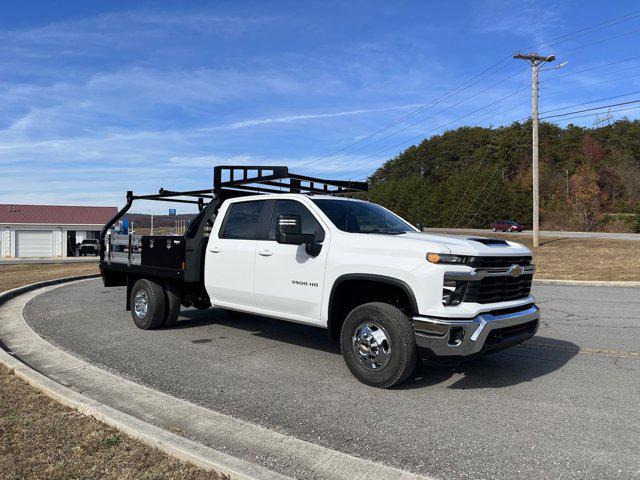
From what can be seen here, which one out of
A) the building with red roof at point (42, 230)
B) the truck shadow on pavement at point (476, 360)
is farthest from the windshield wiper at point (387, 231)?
the building with red roof at point (42, 230)

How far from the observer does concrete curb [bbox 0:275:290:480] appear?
3240 millimetres

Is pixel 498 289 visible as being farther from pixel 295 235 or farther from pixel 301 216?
pixel 301 216

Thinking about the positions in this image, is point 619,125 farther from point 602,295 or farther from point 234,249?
point 234,249

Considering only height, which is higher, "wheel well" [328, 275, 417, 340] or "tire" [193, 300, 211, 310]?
"wheel well" [328, 275, 417, 340]

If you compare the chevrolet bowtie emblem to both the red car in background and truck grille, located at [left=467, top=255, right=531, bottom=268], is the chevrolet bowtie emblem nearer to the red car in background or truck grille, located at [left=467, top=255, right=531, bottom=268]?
truck grille, located at [left=467, top=255, right=531, bottom=268]

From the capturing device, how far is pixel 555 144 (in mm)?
84375

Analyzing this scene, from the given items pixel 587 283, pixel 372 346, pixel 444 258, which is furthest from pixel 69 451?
pixel 587 283

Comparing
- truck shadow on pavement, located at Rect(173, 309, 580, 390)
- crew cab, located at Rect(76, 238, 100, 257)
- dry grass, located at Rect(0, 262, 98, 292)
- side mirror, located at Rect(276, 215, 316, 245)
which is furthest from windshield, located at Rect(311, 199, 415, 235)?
crew cab, located at Rect(76, 238, 100, 257)

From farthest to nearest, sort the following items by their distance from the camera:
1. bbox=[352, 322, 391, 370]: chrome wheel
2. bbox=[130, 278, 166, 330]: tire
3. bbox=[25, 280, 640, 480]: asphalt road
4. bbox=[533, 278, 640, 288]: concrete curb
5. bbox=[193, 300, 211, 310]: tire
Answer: bbox=[533, 278, 640, 288]: concrete curb
bbox=[130, 278, 166, 330]: tire
bbox=[193, 300, 211, 310]: tire
bbox=[352, 322, 391, 370]: chrome wheel
bbox=[25, 280, 640, 480]: asphalt road

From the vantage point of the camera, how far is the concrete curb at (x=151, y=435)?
3240 millimetres

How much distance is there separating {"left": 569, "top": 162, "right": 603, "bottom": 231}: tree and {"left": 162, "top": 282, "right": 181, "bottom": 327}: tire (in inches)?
2193

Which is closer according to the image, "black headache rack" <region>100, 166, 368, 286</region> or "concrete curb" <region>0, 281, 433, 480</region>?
"concrete curb" <region>0, 281, 433, 480</region>

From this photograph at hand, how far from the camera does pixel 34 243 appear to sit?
5238cm

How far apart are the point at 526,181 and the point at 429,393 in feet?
270
